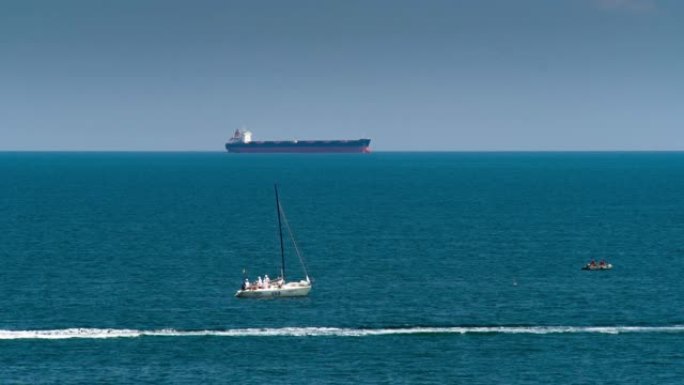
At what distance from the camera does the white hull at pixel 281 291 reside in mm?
121500

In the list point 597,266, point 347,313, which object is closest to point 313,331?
point 347,313

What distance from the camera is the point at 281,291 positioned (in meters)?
123

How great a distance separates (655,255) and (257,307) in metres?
62.7

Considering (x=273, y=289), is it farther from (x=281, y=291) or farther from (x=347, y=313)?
(x=347, y=313)

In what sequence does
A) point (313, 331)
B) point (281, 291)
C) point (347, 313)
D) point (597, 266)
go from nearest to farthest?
point (313, 331), point (347, 313), point (281, 291), point (597, 266)

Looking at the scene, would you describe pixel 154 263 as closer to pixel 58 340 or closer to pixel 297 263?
pixel 297 263

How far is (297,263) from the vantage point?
14975cm

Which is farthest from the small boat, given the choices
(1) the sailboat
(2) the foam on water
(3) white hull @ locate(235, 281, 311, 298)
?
(3) white hull @ locate(235, 281, 311, 298)

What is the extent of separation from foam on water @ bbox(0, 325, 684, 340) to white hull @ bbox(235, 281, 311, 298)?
1504 cm

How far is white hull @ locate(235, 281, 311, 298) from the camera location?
399 feet

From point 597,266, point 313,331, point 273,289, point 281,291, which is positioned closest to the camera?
point 313,331

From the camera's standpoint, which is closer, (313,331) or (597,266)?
(313,331)

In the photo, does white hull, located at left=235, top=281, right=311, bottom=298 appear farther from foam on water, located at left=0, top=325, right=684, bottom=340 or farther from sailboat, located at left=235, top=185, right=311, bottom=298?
foam on water, located at left=0, top=325, right=684, bottom=340

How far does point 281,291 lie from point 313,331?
59.0 ft
